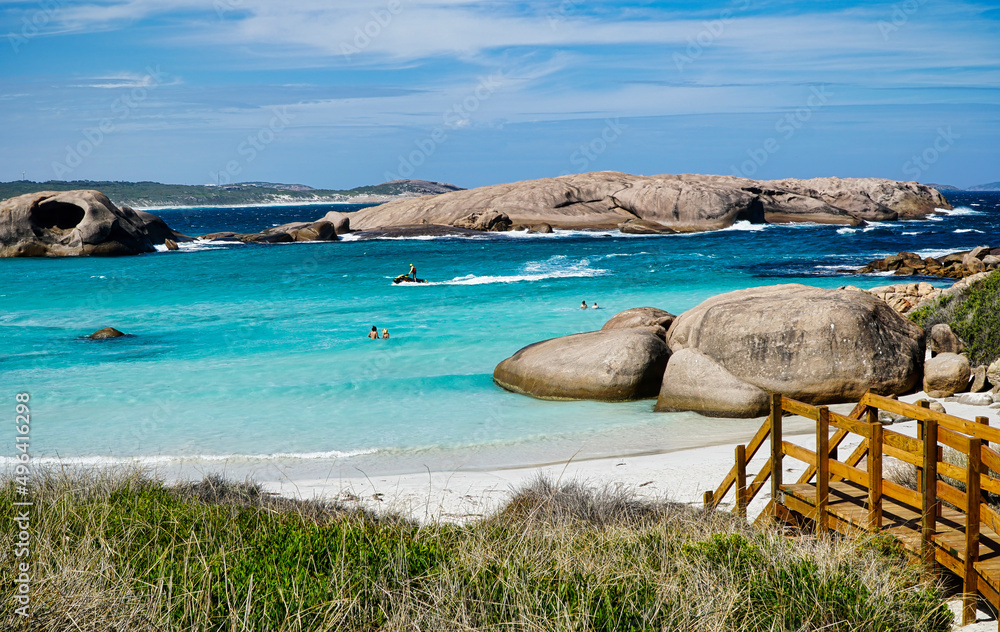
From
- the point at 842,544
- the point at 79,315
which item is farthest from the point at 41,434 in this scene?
the point at 79,315

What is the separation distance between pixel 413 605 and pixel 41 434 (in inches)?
407

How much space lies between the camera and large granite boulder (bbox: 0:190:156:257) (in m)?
45.0

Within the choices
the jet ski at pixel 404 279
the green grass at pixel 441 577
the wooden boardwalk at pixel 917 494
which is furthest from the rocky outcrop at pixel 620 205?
the green grass at pixel 441 577

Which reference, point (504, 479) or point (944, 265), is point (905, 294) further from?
point (504, 479)

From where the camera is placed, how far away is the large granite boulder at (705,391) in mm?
11594

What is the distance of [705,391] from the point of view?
1187 centimetres

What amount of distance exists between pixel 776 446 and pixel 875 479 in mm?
917

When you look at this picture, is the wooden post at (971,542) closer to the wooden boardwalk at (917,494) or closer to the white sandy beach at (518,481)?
the wooden boardwalk at (917,494)

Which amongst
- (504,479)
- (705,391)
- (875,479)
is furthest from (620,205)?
(875,479)

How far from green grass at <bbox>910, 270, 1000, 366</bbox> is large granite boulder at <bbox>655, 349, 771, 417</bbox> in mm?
4473

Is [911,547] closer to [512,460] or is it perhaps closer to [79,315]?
[512,460]

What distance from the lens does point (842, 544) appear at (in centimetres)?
491

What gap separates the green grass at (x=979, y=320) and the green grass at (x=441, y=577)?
10.1 meters

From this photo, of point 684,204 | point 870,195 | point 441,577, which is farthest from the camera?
point 870,195
